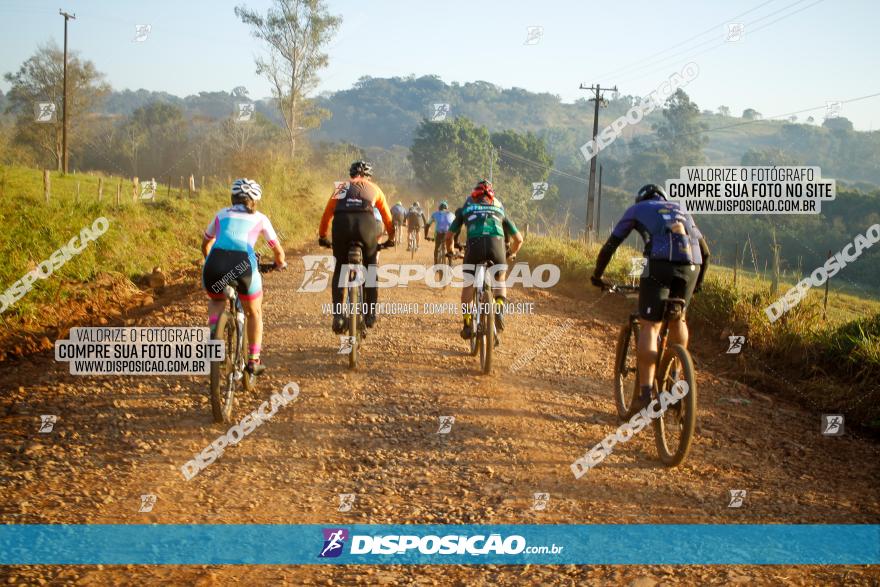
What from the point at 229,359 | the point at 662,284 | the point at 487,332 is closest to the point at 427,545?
the point at 229,359

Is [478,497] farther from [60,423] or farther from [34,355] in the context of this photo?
[34,355]

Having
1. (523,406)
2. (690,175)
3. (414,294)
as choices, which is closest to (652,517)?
(523,406)

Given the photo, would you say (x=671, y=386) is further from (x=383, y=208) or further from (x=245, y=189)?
(x=245, y=189)

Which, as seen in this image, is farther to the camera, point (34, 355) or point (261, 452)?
point (34, 355)

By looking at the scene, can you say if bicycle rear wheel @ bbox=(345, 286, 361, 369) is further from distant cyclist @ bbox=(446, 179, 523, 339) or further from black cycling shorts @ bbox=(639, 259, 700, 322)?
black cycling shorts @ bbox=(639, 259, 700, 322)

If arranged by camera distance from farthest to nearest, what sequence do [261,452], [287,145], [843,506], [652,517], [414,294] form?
[287,145], [414,294], [261,452], [843,506], [652,517]

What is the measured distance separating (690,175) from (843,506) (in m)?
12.8

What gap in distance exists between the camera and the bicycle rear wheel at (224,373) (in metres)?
5.28

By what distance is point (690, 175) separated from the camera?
1591cm

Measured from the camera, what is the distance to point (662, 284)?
16.9 feet

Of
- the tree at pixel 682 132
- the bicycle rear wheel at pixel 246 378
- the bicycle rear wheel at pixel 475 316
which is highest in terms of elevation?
the tree at pixel 682 132

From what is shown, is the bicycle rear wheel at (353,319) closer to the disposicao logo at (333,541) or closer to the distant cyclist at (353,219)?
the distant cyclist at (353,219)

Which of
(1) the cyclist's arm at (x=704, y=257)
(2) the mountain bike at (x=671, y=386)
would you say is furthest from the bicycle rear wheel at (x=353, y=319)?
(1) the cyclist's arm at (x=704, y=257)

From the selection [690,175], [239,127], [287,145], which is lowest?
[690,175]
